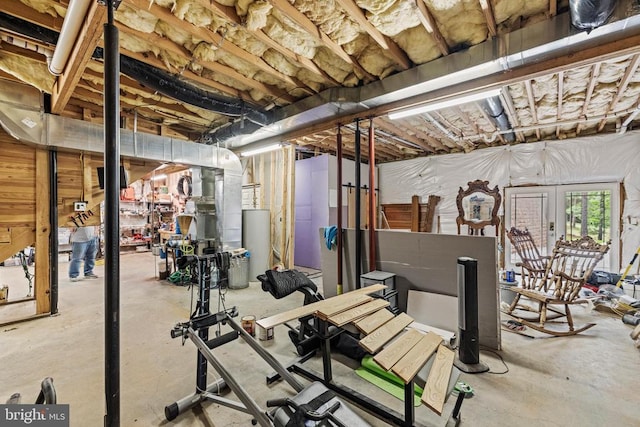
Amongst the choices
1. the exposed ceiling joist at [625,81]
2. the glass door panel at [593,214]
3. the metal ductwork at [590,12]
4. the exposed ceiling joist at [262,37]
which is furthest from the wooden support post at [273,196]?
the glass door panel at [593,214]

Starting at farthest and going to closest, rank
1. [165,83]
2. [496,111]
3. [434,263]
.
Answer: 1. [496,111]
2. [434,263]
3. [165,83]

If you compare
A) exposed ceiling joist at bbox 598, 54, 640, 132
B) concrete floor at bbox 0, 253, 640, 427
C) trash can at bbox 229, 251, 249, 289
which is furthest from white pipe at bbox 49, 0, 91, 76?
exposed ceiling joist at bbox 598, 54, 640, 132

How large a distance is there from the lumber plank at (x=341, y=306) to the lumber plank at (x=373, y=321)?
16 cm

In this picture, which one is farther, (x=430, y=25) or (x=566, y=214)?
(x=566, y=214)

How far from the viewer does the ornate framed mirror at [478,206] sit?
589cm

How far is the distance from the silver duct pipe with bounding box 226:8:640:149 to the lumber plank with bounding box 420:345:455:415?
2.48 metres

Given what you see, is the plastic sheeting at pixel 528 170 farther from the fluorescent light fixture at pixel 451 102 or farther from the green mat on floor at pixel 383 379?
the green mat on floor at pixel 383 379

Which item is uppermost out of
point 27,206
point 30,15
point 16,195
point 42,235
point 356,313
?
point 30,15

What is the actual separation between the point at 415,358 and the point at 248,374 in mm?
1448

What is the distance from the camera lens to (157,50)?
283cm

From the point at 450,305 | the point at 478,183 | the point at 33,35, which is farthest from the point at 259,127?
the point at 478,183

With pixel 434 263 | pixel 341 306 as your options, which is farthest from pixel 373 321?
pixel 434 263

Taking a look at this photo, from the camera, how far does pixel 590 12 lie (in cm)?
182

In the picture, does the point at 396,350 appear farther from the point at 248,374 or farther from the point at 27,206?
the point at 27,206
